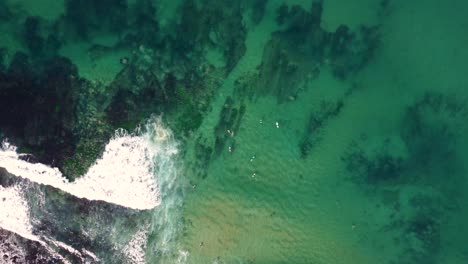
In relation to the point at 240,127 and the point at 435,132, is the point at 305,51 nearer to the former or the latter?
the point at 240,127

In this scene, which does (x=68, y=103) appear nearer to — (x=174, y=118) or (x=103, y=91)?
(x=103, y=91)

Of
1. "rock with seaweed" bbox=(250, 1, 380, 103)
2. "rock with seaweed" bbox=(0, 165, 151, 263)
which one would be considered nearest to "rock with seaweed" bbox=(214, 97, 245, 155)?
→ "rock with seaweed" bbox=(250, 1, 380, 103)

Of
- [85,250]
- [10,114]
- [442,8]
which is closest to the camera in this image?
[10,114]

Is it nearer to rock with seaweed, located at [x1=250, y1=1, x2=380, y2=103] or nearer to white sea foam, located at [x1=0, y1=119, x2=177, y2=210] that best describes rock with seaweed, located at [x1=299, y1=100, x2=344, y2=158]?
rock with seaweed, located at [x1=250, y1=1, x2=380, y2=103]

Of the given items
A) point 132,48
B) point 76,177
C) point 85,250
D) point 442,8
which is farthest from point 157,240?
point 442,8

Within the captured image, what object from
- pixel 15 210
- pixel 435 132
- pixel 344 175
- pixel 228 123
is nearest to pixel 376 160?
pixel 344 175

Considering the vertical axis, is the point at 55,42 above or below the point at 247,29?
below

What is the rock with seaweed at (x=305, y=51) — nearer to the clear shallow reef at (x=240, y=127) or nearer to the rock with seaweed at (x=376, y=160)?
the clear shallow reef at (x=240, y=127)
